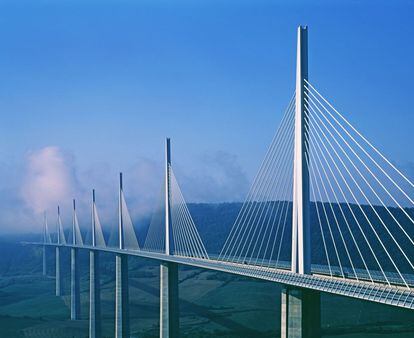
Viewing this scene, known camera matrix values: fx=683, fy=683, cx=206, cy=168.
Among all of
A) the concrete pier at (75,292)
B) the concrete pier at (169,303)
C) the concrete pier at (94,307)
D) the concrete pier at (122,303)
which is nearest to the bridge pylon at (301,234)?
the concrete pier at (169,303)

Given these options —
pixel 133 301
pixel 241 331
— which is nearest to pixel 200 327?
pixel 241 331

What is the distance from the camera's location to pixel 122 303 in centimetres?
5050

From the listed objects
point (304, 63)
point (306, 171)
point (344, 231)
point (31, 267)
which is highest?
point (304, 63)

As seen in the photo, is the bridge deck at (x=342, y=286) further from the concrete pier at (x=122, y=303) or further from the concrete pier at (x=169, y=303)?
the concrete pier at (x=122, y=303)

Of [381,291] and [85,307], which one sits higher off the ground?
[381,291]

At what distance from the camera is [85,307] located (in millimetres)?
85812

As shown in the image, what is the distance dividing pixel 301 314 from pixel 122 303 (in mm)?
29668

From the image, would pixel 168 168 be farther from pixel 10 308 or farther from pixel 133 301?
pixel 10 308

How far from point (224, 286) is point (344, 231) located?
1645 centimetres

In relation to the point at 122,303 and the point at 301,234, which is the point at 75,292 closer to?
the point at 122,303

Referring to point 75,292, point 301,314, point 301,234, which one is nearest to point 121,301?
point 75,292

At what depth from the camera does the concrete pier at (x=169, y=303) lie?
40.2 m

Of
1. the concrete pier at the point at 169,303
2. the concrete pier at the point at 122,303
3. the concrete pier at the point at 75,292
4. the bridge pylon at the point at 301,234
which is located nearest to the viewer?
the bridge pylon at the point at 301,234

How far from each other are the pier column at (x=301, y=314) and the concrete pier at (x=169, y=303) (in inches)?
704
